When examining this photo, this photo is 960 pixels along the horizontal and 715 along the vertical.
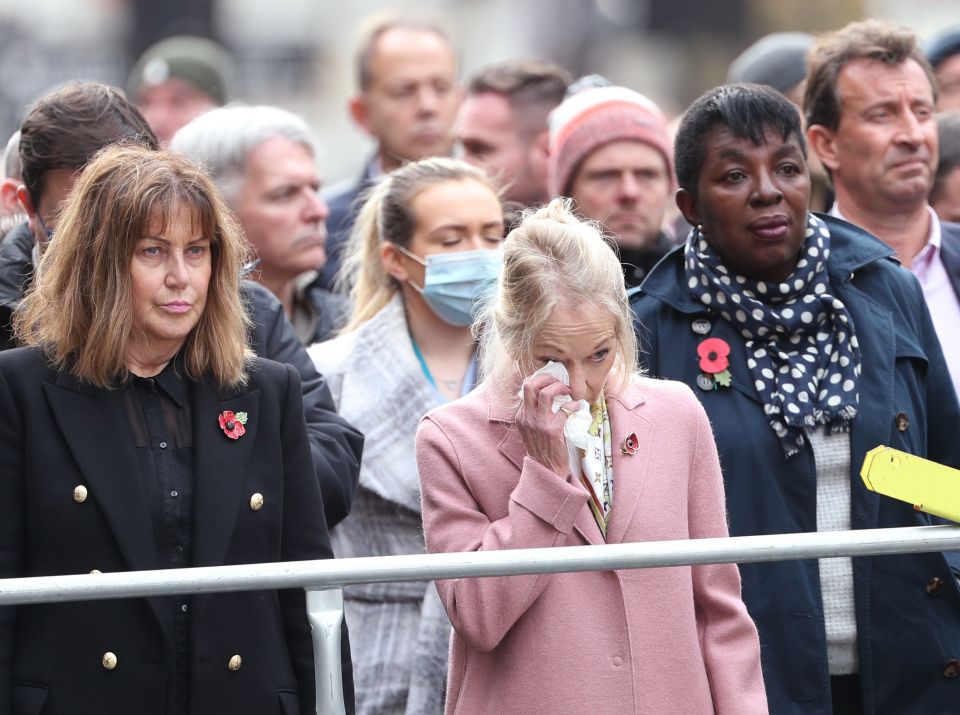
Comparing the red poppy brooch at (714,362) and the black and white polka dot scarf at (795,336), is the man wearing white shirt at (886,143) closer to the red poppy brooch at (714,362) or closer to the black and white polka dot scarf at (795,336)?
the black and white polka dot scarf at (795,336)

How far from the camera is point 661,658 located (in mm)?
3793

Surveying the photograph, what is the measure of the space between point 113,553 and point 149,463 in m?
0.21

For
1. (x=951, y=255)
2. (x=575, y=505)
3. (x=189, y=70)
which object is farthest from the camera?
(x=189, y=70)

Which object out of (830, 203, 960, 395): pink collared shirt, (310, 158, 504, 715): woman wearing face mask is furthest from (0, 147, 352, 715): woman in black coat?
(830, 203, 960, 395): pink collared shirt

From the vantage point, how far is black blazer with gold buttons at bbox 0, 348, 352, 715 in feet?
12.3

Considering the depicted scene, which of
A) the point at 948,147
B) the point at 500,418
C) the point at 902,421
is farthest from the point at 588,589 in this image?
the point at 948,147

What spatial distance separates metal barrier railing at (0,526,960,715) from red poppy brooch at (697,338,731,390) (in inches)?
36.9

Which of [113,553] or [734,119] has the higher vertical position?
[734,119]

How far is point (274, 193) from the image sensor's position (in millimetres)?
6109

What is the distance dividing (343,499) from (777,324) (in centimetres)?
119

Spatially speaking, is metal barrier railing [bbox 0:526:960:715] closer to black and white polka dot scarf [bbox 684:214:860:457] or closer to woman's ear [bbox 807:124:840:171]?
black and white polka dot scarf [bbox 684:214:860:457]

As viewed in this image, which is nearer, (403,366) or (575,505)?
(575,505)

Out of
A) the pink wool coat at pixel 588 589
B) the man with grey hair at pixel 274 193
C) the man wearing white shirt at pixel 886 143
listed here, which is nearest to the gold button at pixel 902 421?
the pink wool coat at pixel 588 589

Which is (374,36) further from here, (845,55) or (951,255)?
(951,255)
